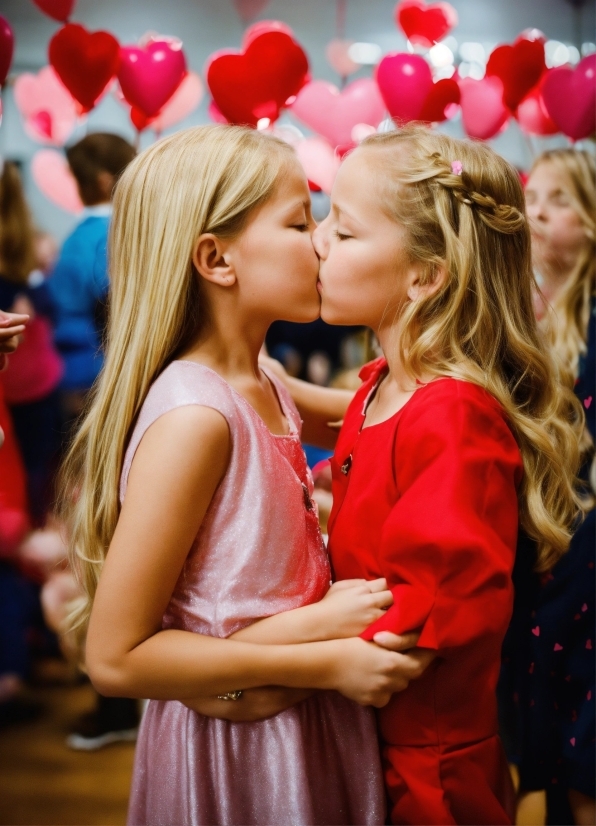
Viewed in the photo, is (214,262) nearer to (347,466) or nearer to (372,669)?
(347,466)

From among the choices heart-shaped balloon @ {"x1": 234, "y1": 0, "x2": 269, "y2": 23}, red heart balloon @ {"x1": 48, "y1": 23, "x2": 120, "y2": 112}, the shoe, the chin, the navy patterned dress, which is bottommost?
the shoe

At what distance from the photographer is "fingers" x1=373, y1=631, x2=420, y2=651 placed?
0.89m

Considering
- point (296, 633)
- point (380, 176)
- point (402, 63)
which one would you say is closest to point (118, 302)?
point (380, 176)

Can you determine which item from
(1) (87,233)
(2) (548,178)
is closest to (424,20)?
(2) (548,178)

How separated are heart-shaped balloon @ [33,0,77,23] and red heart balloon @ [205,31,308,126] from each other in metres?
0.40

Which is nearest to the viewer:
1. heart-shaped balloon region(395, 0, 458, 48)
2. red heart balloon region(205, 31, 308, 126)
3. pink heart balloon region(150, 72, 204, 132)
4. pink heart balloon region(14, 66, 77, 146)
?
red heart balloon region(205, 31, 308, 126)

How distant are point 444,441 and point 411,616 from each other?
21 cm

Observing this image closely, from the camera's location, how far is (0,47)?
1277mm

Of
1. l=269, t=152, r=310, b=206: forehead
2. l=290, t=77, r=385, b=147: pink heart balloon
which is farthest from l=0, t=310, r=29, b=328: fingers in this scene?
l=290, t=77, r=385, b=147: pink heart balloon

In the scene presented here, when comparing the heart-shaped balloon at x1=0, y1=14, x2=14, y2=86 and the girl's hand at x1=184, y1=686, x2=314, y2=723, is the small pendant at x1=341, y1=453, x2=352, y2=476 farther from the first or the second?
the heart-shaped balloon at x1=0, y1=14, x2=14, y2=86

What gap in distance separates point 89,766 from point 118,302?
1.69m

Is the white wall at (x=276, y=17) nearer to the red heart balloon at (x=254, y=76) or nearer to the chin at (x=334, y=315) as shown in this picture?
the red heart balloon at (x=254, y=76)

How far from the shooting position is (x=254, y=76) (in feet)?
5.29

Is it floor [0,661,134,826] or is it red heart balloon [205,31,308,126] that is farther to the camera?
floor [0,661,134,826]
